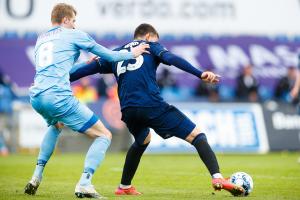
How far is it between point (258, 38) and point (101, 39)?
259 inches

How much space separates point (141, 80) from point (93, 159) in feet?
3.98

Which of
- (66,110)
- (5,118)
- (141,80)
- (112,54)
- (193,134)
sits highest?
(112,54)

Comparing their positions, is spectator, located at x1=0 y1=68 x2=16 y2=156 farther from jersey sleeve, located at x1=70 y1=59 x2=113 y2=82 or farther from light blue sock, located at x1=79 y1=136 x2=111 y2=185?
light blue sock, located at x1=79 y1=136 x2=111 y2=185

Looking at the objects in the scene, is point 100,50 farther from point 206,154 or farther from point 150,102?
point 206,154

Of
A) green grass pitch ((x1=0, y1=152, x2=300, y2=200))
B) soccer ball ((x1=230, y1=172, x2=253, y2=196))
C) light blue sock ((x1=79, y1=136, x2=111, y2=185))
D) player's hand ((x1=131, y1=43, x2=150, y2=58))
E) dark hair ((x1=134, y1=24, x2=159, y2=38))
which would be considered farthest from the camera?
dark hair ((x1=134, y1=24, x2=159, y2=38))

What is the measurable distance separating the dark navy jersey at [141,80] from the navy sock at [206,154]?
688 millimetres

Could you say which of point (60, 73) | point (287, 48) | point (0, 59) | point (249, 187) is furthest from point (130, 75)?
point (287, 48)

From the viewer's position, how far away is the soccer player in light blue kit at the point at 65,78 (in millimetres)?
9422

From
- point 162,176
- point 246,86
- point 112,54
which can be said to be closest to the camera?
point 112,54

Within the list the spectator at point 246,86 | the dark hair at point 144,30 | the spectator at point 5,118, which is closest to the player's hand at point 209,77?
the dark hair at point 144,30

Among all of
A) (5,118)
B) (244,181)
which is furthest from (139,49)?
(5,118)

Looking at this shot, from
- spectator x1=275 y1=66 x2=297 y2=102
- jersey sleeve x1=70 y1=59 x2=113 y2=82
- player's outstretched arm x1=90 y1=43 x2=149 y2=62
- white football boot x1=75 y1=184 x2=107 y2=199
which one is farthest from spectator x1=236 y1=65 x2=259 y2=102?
white football boot x1=75 y1=184 x2=107 y2=199

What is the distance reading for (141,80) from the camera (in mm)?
9844

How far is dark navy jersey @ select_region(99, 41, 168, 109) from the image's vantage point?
9.84 metres
